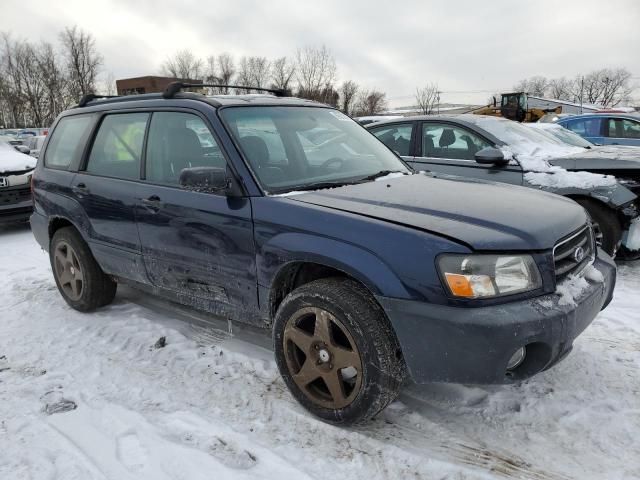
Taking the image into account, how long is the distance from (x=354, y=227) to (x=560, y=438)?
147 cm

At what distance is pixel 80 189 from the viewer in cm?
400

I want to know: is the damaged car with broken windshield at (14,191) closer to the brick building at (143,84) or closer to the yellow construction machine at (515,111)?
the yellow construction machine at (515,111)

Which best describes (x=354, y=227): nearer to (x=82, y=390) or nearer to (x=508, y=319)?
(x=508, y=319)

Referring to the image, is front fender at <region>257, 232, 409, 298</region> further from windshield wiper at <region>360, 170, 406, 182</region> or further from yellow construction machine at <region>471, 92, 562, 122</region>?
yellow construction machine at <region>471, 92, 562, 122</region>

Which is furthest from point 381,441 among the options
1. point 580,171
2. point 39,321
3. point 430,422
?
point 580,171

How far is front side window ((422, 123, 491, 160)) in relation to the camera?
5770 mm

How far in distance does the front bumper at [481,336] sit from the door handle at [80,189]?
2.76 meters

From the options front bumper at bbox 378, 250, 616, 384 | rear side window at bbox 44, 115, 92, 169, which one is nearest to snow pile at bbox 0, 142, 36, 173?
rear side window at bbox 44, 115, 92, 169

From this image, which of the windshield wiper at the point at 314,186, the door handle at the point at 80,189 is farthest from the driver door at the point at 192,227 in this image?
the door handle at the point at 80,189

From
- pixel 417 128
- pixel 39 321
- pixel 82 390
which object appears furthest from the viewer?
pixel 417 128

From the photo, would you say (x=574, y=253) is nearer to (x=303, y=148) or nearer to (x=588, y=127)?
(x=303, y=148)

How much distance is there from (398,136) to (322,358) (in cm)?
430

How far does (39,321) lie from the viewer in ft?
13.8

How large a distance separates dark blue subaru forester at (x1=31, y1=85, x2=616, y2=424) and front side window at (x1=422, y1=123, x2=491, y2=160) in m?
2.28
